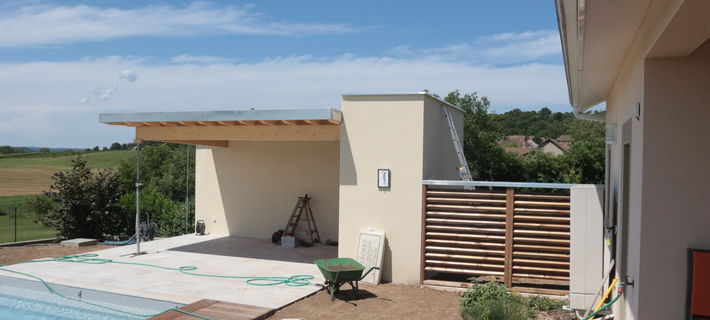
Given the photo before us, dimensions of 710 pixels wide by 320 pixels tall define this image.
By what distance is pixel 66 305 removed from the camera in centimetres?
923

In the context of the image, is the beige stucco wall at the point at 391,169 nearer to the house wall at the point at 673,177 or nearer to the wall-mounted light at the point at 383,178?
the wall-mounted light at the point at 383,178

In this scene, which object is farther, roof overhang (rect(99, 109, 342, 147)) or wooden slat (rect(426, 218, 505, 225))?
roof overhang (rect(99, 109, 342, 147))

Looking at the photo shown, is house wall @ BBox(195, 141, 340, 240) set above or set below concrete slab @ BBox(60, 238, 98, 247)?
above

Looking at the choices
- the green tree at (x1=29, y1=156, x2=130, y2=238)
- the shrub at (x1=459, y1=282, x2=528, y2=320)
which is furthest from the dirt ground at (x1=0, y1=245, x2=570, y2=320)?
the green tree at (x1=29, y1=156, x2=130, y2=238)

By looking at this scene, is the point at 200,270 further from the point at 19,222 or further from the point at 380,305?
the point at 19,222

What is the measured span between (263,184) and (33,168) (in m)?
34.0

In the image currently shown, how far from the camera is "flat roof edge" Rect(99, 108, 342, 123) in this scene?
1028 cm

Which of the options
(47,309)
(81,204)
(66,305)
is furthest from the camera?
(81,204)

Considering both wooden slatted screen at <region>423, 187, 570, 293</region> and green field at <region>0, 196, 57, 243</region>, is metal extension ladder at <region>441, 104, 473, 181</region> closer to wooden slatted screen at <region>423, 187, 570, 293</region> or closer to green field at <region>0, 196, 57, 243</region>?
wooden slatted screen at <region>423, 187, 570, 293</region>

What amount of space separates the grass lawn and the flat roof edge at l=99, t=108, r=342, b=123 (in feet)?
51.2

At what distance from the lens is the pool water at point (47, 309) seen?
8680 mm

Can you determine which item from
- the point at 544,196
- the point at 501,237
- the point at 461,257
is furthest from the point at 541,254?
the point at 461,257

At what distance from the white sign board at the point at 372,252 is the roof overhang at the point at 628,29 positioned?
17.3 feet

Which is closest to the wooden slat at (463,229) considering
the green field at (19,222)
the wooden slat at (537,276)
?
the wooden slat at (537,276)
